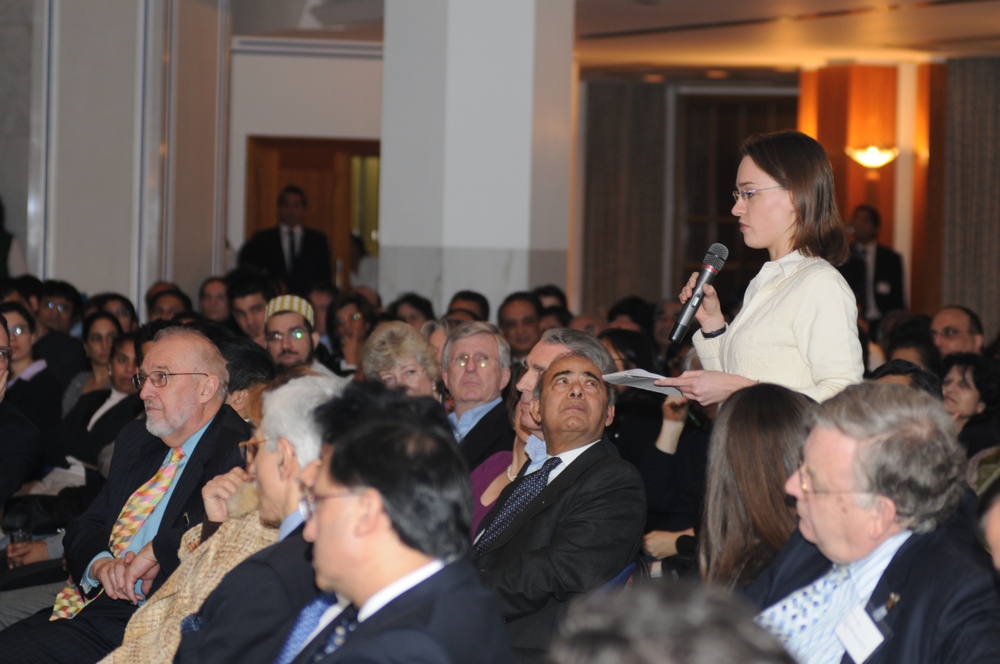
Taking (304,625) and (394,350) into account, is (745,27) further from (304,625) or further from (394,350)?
(304,625)

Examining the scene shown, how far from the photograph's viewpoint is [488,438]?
3.82 metres

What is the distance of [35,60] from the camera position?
775cm

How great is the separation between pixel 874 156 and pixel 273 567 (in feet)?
31.4

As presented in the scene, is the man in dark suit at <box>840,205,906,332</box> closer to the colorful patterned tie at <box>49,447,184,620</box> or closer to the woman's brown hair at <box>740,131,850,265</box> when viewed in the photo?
the woman's brown hair at <box>740,131,850,265</box>

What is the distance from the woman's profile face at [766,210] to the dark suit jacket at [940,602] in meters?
0.88

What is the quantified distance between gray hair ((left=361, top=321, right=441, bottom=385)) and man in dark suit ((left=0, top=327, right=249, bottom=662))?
96 centimetres

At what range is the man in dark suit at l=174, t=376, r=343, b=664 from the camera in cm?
202

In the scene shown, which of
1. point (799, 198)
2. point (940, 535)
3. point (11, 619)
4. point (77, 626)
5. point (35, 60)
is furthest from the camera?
point (35, 60)

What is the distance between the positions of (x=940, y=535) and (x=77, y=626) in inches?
85.2

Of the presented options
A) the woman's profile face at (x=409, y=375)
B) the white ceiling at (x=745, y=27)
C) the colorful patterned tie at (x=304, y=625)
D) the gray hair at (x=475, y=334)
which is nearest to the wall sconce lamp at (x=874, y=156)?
the white ceiling at (x=745, y=27)

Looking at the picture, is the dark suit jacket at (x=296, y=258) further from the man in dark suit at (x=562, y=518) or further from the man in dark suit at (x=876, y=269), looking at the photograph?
the man in dark suit at (x=562, y=518)

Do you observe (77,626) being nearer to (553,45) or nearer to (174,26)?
(553,45)

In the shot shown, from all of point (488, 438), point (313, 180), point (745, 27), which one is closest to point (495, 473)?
point (488, 438)

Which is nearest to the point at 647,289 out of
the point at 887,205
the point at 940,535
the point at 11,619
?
the point at 887,205
